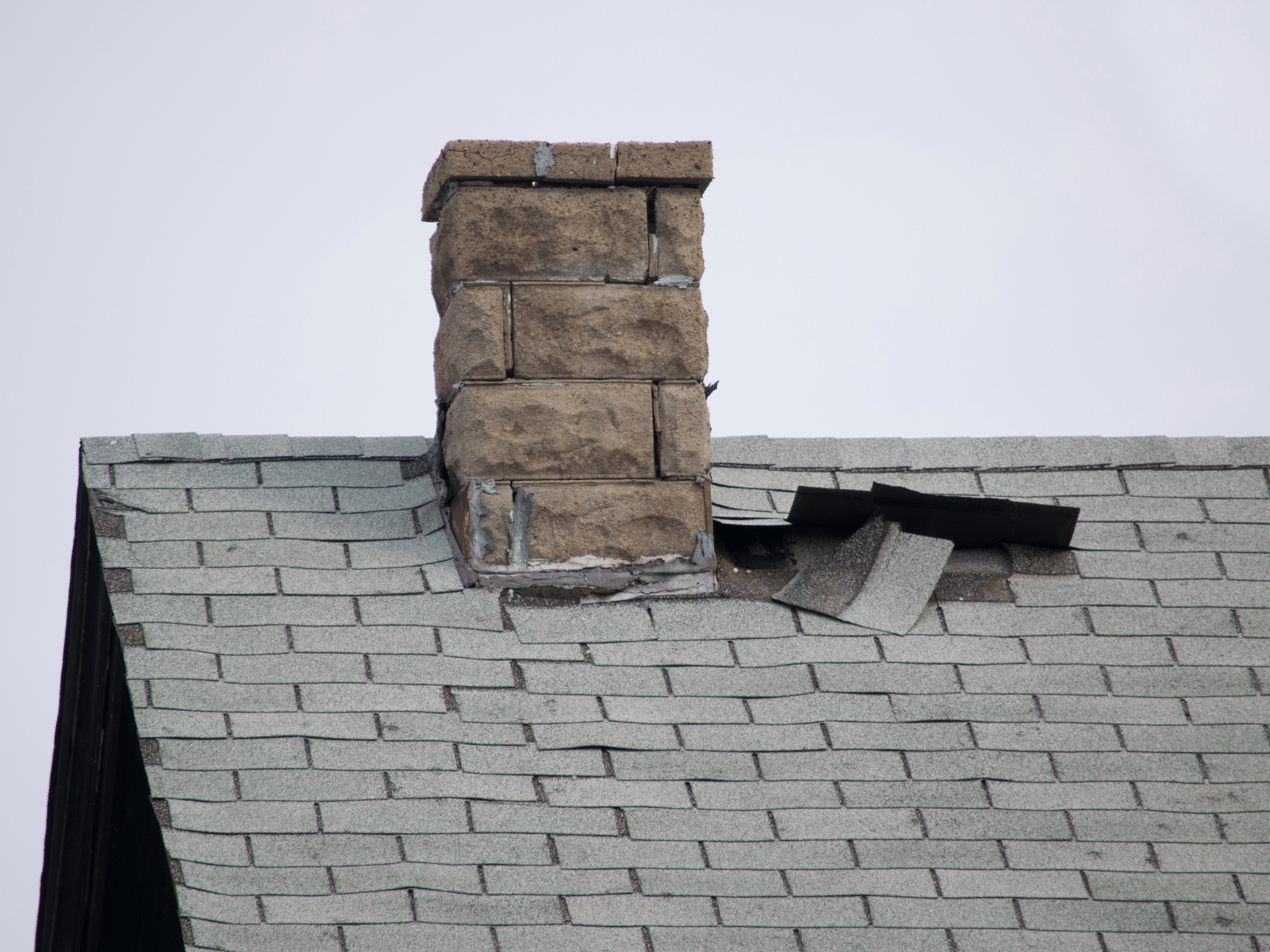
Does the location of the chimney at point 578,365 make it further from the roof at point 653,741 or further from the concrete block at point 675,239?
the roof at point 653,741

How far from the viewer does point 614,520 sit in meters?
4.21

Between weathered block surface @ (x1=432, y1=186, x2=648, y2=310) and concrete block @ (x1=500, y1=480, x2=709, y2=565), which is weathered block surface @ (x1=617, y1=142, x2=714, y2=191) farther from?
concrete block @ (x1=500, y1=480, x2=709, y2=565)

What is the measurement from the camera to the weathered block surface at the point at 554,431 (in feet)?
13.7

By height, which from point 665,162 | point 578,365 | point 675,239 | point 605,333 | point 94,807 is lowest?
point 94,807

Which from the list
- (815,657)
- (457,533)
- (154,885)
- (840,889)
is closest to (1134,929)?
(840,889)

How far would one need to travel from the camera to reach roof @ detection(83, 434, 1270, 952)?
3.23 meters

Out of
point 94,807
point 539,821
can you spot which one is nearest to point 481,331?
point 539,821

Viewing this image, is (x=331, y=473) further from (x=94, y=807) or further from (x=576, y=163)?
(x=94, y=807)

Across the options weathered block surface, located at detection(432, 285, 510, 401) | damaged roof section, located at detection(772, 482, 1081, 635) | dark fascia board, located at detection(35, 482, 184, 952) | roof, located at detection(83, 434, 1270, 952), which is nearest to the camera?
roof, located at detection(83, 434, 1270, 952)

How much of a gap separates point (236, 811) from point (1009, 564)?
2723mm

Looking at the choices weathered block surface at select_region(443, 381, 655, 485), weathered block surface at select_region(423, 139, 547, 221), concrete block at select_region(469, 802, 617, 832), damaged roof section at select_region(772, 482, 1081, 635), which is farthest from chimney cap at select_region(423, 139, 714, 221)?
concrete block at select_region(469, 802, 617, 832)

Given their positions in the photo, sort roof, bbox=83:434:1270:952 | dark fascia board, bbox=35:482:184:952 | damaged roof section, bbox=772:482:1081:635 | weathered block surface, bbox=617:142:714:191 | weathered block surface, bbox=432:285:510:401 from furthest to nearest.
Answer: dark fascia board, bbox=35:482:184:952
weathered block surface, bbox=617:142:714:191
weathered block surface, bbox=432:285:510:401
damaged roof section, bbox=772:482:1081:635
roof, bbox=83:434:1270:952

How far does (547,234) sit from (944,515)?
173 cm

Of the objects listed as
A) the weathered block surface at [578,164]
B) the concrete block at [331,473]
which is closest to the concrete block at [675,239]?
the weathered block surface at [578,164]
